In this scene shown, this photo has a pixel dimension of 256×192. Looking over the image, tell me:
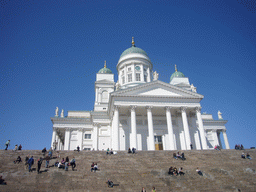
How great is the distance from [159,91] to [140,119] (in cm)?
544

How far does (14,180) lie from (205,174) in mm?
15044

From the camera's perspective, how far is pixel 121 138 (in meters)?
32.7

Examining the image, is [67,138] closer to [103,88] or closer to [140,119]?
[103,88]

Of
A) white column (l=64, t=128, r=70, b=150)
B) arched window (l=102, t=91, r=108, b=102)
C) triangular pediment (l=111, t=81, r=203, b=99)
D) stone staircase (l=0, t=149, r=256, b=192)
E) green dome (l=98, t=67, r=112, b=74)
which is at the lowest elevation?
stone staircase (l=0, t=149, r=256, b=192)

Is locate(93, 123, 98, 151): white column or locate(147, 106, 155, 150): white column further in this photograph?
locate(93, 123, 98, 151): white column

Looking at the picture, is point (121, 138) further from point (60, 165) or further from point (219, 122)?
point (219, 122)

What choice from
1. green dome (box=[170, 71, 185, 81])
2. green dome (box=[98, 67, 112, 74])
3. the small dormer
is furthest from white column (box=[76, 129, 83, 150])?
green dome (box=[170, 71, 185, 81])

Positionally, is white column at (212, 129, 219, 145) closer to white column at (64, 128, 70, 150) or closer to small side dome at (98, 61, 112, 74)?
small side dome at (98, 61, 112, 74)

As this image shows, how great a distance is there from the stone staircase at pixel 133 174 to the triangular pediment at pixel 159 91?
37.1 feet

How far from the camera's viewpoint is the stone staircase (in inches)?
609

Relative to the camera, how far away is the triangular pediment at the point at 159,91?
32031 mm

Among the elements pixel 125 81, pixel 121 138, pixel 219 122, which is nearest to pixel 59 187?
pixel 121 138

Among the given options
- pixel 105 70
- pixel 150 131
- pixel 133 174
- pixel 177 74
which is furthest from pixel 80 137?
pixel 177 74

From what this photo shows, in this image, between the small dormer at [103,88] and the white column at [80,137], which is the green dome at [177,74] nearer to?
the small dormer at [103,88]
